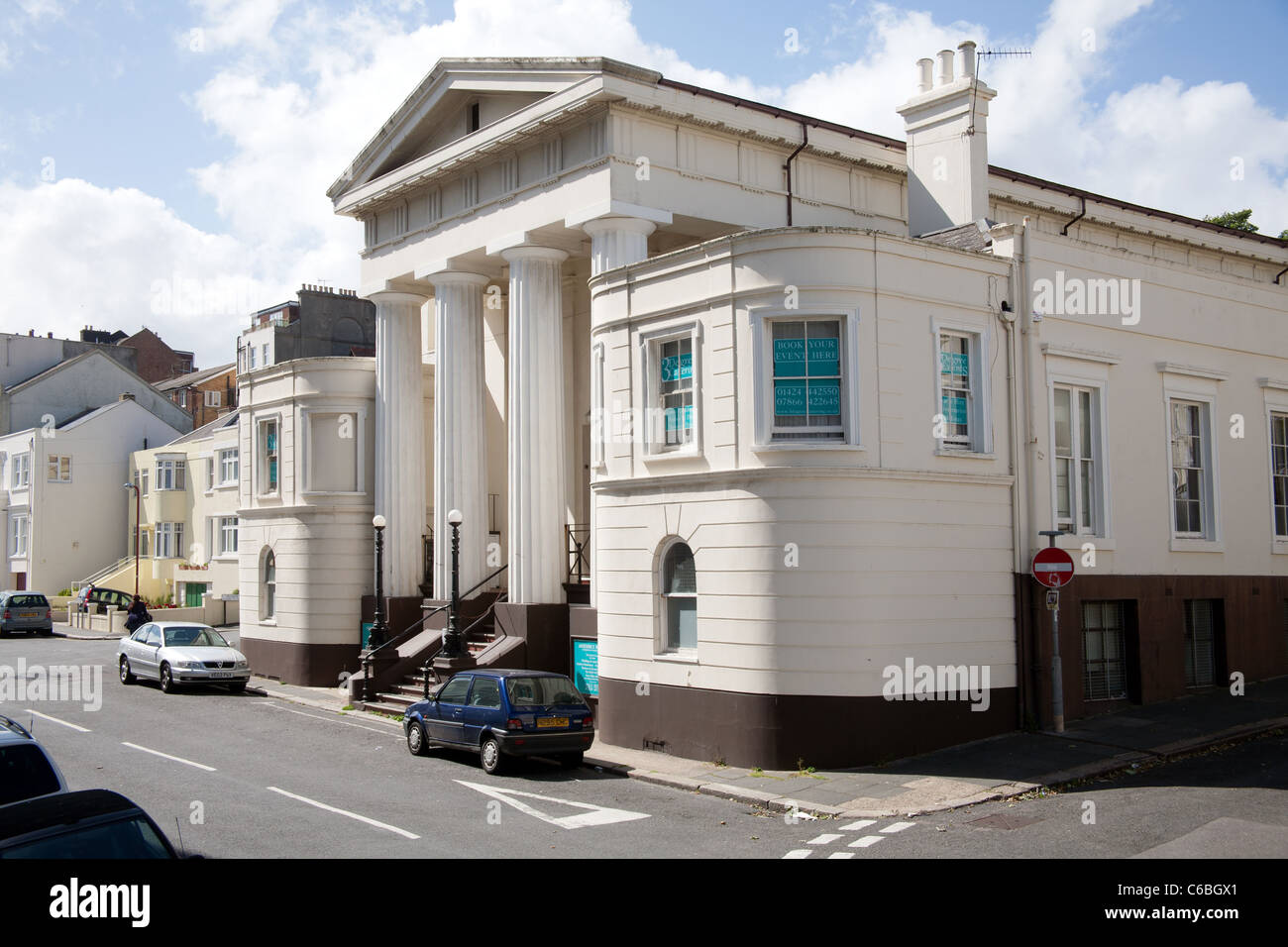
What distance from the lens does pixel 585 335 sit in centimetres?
2838

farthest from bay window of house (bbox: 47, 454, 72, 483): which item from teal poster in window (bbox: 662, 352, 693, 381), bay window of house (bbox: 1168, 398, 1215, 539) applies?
bay window of house (bbox: 1168, 398, 1215, 539)

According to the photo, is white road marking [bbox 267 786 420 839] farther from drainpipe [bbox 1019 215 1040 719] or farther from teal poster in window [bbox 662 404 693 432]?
drainpipe [bbox 1019 215 1040 719]

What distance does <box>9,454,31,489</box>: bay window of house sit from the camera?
2298 inches

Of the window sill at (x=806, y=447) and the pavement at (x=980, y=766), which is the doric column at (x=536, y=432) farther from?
the window sill at (x=806, y=447)

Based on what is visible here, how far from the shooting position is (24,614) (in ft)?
152

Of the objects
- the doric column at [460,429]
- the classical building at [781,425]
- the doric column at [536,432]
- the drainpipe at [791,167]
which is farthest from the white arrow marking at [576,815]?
the drainpipe at [791,167]

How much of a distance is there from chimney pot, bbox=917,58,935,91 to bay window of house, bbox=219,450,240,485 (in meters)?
34.4

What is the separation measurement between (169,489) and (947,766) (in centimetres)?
4614

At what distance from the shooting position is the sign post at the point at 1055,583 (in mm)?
17734
